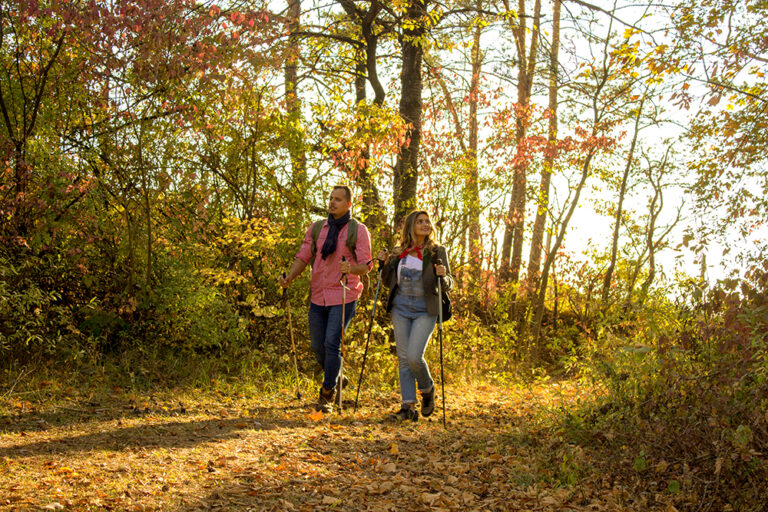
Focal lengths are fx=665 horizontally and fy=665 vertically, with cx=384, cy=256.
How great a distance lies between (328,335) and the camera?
6.57m

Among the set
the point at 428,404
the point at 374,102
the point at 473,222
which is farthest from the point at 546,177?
the point at 428,404

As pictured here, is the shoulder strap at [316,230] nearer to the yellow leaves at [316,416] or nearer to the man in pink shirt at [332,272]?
the man in pink shirt at [332,272]

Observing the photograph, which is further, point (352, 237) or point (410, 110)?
point (410, 110)

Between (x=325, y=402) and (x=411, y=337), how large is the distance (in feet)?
3.83

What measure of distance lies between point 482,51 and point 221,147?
Answer: 1131 centimetres

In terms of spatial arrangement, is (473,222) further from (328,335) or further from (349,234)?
(328,335)

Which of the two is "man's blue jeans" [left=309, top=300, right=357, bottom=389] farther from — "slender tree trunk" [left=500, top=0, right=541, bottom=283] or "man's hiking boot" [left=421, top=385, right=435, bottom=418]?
"slender tree trunk" [left=500, top=0, right=541, bottom=283]

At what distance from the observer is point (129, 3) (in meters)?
6.21

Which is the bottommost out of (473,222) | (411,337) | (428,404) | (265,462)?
(265,462)

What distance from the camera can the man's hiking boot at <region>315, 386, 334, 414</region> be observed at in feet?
22.4

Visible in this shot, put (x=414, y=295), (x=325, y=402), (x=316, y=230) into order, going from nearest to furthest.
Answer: (x=414, y=295), (x=316, y=230), (x=325, y=402)

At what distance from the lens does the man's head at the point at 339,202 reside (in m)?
6.61

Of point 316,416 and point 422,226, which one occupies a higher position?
point 422,226

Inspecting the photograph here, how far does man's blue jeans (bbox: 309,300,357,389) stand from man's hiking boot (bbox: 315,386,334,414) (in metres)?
0.06
